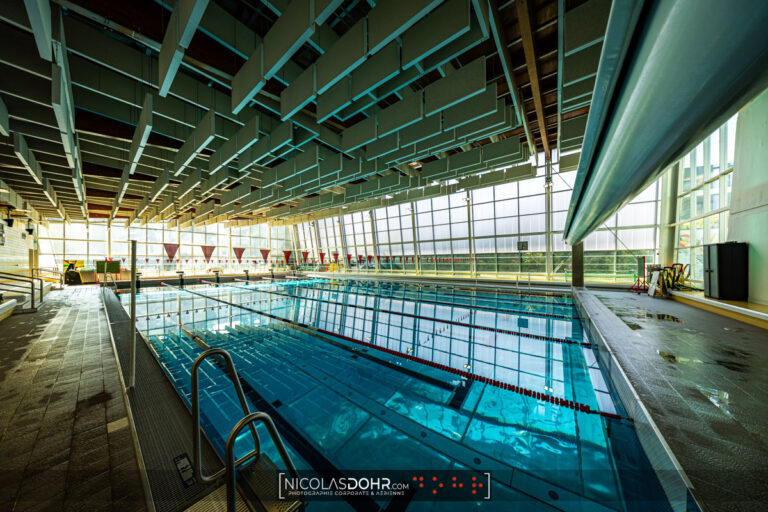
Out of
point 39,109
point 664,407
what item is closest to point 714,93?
point 664,407

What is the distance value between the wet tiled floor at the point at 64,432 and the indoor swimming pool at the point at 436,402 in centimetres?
68

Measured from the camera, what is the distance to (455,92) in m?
4.03

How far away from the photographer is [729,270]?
5.76 metres

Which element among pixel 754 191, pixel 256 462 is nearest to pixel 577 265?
pixel 754 191

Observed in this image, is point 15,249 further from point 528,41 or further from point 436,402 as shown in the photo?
point 528,41

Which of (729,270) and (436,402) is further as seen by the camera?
(729,270)

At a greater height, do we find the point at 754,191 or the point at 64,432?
the point at 754,191

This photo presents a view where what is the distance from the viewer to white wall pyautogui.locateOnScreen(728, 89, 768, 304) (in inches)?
201

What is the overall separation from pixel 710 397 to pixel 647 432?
832 millimetres

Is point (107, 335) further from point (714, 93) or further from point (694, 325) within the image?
point (694, 325)

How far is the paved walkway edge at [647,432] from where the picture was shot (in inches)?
59.0

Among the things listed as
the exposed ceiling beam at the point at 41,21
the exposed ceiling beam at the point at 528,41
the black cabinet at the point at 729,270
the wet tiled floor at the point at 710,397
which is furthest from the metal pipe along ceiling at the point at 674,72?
the black cabinet at the point at 729,270

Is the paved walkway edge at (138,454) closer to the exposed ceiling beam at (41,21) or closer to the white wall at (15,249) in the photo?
the exposed ceiling beam at (41,21)

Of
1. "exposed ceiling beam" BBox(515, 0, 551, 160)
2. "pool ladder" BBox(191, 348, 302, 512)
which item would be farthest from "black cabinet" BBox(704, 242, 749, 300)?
"pool ladder" BBox(191, 348, 302, 512)
